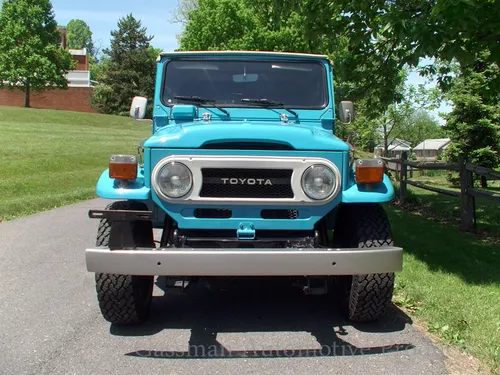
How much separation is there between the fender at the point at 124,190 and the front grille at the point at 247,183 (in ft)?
1.40

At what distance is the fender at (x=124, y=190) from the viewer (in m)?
3.77

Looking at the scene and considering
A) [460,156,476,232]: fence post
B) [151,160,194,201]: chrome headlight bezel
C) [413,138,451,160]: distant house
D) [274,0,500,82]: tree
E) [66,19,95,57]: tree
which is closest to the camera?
[151,160,194,201]: chrome headlight bezel

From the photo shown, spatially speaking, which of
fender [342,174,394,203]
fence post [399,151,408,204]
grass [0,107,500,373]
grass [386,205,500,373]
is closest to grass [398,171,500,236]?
grass [0,107,500,373]

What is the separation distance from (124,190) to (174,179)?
15.4 inches

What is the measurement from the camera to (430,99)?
36344mm

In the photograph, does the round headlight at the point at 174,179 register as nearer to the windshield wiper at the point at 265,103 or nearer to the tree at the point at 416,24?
the windshield wiper at the point at 265,103

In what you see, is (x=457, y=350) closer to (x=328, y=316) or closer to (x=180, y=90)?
(x=328, y=316)

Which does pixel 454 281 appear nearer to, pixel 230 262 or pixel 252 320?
pixel 252 320

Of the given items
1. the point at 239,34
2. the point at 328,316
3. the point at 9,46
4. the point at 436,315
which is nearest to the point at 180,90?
the point at 328,316

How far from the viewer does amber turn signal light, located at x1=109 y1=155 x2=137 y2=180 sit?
3.78 metres

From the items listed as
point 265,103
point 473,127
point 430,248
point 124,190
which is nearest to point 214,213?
point 124,190

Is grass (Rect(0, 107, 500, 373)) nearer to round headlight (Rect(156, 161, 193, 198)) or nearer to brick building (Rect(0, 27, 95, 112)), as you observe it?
round headlight (Rect(156, 161, 193, 198))

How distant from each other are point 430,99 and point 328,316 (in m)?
34.7

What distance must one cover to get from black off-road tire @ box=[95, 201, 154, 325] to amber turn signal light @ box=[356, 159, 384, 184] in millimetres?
1674
